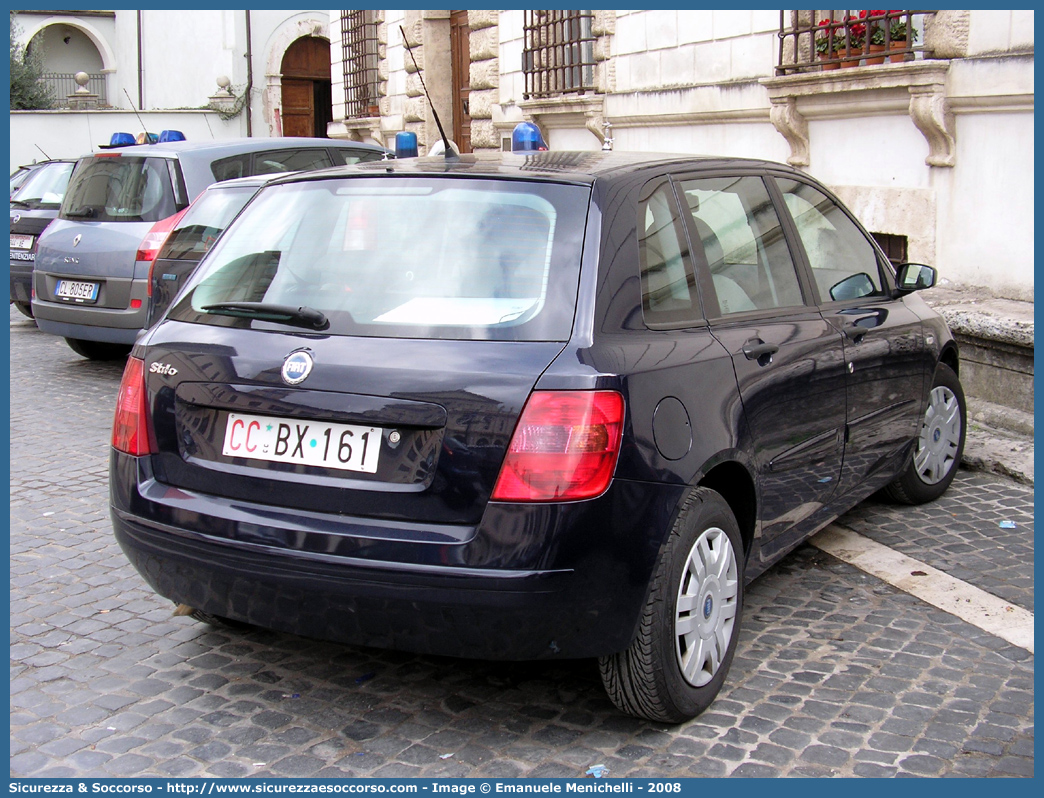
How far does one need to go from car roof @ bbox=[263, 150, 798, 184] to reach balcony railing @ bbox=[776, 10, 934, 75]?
5.49 meters

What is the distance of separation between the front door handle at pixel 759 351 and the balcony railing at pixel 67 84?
144 ft

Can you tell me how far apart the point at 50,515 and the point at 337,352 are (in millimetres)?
3120

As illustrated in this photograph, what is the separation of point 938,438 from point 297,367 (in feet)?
11.8

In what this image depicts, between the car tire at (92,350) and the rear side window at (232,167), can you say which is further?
the car tire at (92,350)

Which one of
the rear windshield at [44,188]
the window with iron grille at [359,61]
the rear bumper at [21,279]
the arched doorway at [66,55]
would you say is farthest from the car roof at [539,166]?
the arched doorway at [66,55]

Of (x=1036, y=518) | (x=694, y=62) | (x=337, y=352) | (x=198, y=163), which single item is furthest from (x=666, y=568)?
(x=694, y=62)

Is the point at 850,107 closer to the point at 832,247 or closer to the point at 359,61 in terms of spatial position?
the point at 832,247

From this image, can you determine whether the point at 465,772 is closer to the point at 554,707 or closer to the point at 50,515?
the point at 554,707

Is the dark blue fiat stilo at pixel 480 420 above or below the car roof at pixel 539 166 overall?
below

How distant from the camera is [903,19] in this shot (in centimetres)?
926

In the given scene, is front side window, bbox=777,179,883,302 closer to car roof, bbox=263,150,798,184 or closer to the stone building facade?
car roof, bbox=263,150,798,184

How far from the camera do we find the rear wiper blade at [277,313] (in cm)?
340

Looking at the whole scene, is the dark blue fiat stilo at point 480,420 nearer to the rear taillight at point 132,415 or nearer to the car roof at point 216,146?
the rear taillight at point 132,415

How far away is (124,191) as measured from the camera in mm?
9461
